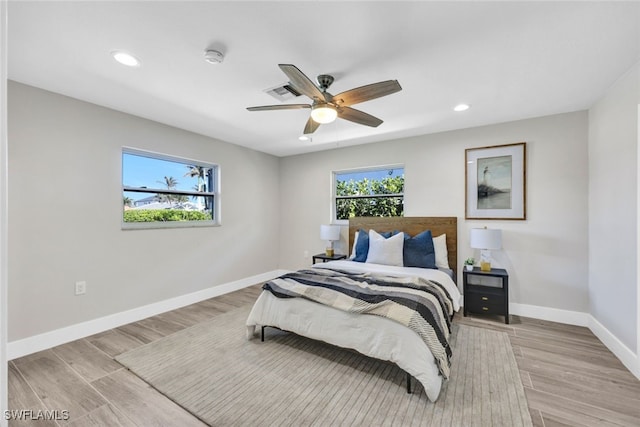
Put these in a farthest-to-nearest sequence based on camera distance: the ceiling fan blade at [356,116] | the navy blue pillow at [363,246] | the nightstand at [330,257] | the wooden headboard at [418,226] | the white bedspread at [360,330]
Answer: the nightstand at [330,257] → the navy blue pillow at [363,246] → the wooden headboard at [418,226] → the ceiling fan blade at [356,116] → the white bedspread at [360,330]

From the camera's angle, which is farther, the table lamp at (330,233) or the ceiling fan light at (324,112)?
the table lamp at (330,233)

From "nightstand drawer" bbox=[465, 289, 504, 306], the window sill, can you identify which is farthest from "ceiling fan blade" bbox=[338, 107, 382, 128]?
the window sill

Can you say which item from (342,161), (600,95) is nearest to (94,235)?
(342,161)

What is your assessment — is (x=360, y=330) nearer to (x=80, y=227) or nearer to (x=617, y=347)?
(x=617, y=347)

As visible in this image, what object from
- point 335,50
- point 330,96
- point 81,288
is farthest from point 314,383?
point 81,288

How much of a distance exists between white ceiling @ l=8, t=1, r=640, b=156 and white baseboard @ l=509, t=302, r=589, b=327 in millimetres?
2332

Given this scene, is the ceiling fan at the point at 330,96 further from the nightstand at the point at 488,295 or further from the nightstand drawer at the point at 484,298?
the nightstand drawer at the point at 484,298

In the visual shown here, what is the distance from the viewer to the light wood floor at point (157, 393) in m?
1.73

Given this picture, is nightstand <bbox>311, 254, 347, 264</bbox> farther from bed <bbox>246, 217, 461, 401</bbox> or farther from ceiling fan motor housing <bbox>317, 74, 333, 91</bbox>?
ceiling fan motor housing <bbox>317, 74, 333, 91</bbox>

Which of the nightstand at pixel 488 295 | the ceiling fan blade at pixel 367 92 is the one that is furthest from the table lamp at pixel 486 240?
the ceiling fan blade at pixel 367 92

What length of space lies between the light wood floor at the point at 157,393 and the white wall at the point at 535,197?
56 centimetres

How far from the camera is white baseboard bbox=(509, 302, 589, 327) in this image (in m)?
3.09

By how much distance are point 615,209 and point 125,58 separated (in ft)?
14.4

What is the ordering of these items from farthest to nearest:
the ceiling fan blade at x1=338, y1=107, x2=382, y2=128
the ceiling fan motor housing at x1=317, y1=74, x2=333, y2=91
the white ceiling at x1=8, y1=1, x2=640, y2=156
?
the ceiling fan blade at x1=338, y1=107, x2=382, y2=128 → the ceiling fan motor housing at x1=317, y1=74, x2=333, y2=91 → the white ceiling at x1=8, y1=1, x2=640, y2=156
